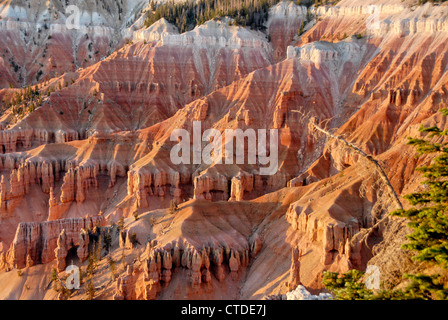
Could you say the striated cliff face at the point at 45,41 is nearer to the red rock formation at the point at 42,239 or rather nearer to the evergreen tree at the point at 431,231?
the red rock formation at the point at 42,239

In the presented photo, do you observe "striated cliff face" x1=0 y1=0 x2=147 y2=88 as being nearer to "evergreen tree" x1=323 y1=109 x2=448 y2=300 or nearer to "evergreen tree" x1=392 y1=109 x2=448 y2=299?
"evergreen tree" x1=323 y1=109 x2=448 y2=300

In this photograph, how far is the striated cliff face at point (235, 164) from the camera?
52500 millimetres

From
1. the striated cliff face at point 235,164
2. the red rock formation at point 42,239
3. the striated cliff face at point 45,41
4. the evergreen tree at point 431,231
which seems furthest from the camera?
the striated cliff face at point 45,41

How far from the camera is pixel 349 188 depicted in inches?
2297

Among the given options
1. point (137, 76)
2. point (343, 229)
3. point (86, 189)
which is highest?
point (137, 76)

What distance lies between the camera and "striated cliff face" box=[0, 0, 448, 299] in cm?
5250

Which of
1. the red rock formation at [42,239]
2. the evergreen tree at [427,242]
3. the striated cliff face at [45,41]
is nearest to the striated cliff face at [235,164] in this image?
the red rock formation at [42,239]

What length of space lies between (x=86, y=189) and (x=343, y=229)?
54519mm

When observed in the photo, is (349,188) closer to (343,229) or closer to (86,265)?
(343,229)

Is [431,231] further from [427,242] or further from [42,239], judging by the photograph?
[42,239]

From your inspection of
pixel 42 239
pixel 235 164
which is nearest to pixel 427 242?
pixel 42 239

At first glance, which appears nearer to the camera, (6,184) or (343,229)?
(343,229)

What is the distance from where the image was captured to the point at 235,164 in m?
87.3
